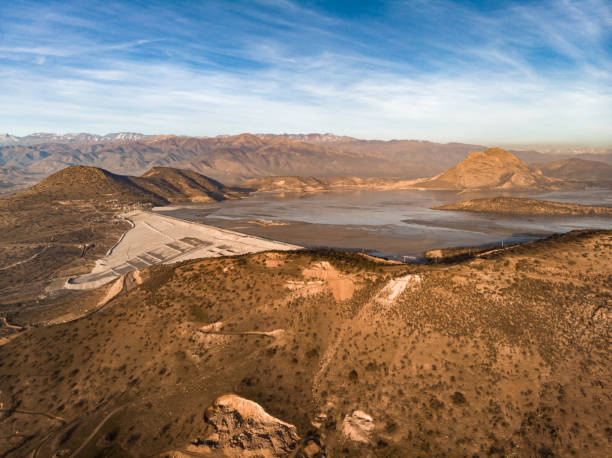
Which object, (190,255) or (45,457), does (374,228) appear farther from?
(45,457)

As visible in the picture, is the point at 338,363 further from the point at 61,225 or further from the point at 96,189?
the point at 96,189

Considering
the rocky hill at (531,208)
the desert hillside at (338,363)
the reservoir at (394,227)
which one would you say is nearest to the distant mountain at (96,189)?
the reservoir at (394,227)

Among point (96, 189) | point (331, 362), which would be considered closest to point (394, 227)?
point (331, 362)

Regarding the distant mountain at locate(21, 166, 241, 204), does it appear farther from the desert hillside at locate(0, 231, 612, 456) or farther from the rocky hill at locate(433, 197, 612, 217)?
the rocky hill at locate(433, 197, 612, 217)

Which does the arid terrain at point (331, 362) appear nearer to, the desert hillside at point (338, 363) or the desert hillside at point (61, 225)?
the desert hillside at point (338, 363)

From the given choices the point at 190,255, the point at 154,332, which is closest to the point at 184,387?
the point at 154,332

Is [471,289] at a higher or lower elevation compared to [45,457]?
higher
